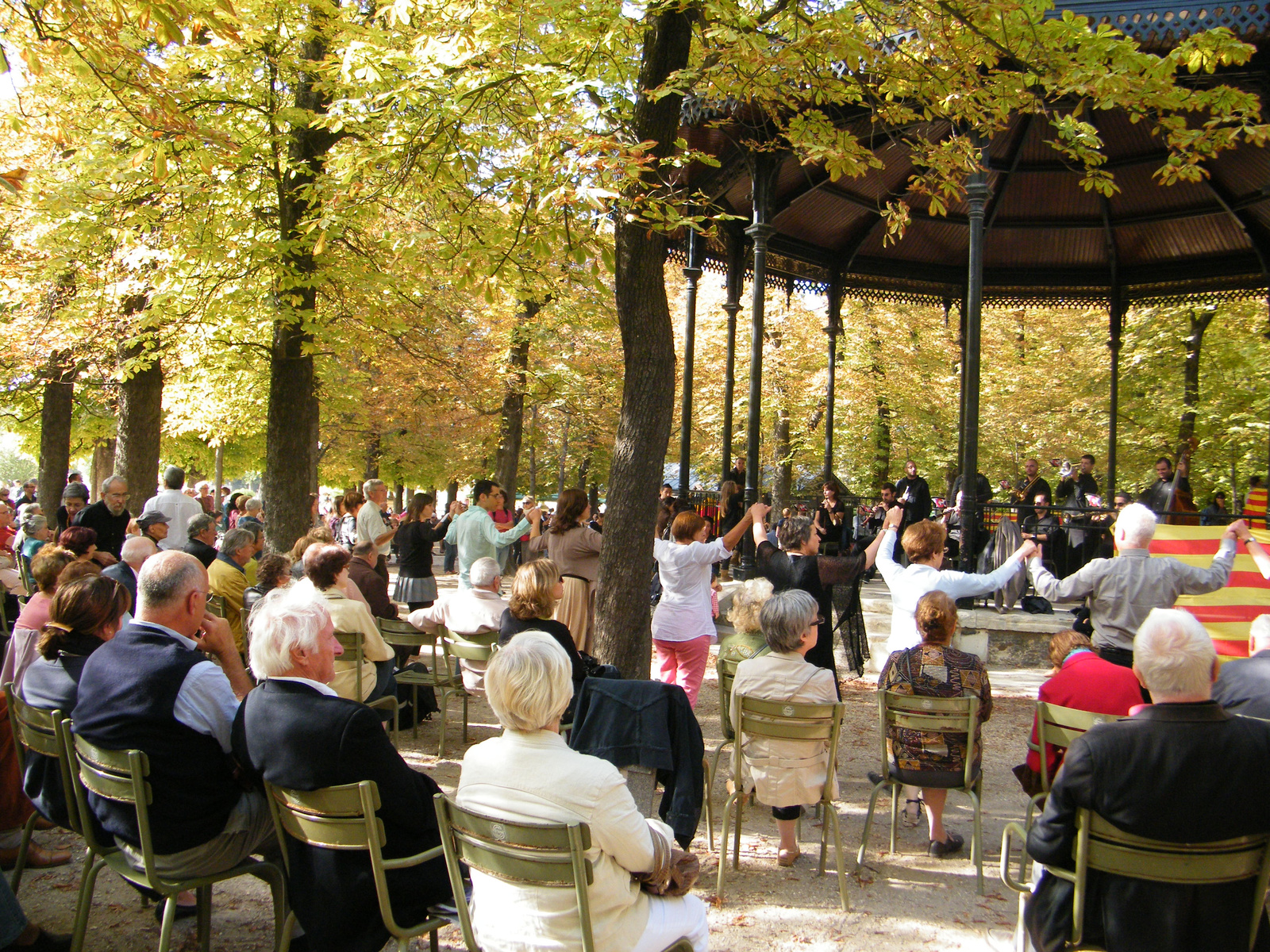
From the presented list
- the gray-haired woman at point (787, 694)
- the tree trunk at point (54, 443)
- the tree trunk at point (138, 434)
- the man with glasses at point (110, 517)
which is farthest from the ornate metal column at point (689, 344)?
the tree trunk at point (54, 443)

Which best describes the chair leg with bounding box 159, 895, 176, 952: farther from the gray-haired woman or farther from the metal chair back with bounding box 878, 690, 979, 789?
the metal chair back with bounding box 878, 690, 979, 789

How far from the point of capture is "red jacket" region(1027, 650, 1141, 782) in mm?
4000

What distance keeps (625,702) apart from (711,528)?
11809mm

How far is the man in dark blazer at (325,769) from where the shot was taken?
292 centimetres

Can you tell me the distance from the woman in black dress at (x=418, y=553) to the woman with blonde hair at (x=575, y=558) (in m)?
1.71

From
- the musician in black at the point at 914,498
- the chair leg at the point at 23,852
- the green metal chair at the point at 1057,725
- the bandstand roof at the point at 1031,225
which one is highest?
the bandstand roof at the point at 1031,225

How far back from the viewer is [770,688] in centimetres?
443

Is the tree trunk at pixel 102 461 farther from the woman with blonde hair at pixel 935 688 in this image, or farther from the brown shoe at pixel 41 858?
the woman with blonde hair at pixel 935 688

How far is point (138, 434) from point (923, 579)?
1154cm

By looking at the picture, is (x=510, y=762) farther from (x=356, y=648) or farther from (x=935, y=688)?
(x=356, y=648)

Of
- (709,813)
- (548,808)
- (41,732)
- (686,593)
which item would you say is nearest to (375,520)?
(686,593)

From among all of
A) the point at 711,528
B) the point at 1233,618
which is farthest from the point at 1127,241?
the point at 1233,618

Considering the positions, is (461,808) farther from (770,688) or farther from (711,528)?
(711,528)

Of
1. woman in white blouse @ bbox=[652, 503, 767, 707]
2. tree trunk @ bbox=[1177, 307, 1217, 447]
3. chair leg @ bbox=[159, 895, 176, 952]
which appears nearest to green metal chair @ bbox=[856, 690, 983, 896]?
woman in white blouse @ bbox=[652, 503, 767, 707]
